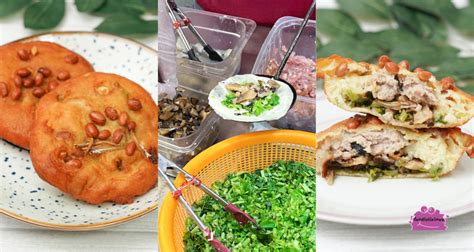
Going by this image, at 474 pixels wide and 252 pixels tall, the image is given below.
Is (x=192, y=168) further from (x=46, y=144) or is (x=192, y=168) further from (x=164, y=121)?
(x=46, y=144)

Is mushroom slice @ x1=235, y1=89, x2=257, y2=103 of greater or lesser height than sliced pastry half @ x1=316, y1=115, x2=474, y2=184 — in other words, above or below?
above

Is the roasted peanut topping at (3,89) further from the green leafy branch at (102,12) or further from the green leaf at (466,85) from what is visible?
the green leaf at (466,85)

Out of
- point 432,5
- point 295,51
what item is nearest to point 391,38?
point 432,5

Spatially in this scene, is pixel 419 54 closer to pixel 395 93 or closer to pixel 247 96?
pixel 395 93

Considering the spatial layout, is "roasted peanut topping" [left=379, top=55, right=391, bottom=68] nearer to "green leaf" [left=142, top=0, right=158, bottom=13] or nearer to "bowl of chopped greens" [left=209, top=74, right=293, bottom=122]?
"bowl of chopped greens" [left=209, top=74, right=293, bottom=122]

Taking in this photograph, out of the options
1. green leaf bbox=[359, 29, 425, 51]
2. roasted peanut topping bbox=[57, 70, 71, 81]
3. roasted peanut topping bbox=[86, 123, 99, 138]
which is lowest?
roasted peanut topping bbox=[86, 123, 99, 138]

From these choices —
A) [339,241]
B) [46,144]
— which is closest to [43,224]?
[46,144]

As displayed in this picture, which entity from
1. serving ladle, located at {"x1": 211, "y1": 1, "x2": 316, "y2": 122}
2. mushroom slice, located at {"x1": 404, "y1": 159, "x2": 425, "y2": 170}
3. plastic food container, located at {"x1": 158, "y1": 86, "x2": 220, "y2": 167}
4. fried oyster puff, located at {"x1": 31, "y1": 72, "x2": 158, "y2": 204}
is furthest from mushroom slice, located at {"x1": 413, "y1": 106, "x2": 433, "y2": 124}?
fried oyster puff, located at {"x1": 31, "y1": 72, "x2": 158, "y2": 204}
